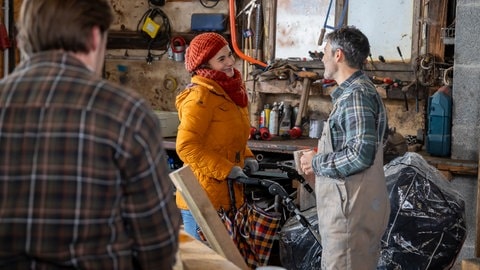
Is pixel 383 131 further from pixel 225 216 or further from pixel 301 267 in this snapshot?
pixel 301 267

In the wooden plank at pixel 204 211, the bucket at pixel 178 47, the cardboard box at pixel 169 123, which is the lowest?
the wooden plank at pixel 204 211

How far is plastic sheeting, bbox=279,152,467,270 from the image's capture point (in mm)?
3402

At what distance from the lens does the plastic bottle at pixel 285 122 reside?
505 centimetres

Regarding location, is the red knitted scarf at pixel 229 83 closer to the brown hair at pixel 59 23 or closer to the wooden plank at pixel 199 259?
the wooden plank at pixel 199 259

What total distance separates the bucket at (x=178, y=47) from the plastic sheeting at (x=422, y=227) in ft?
8.46

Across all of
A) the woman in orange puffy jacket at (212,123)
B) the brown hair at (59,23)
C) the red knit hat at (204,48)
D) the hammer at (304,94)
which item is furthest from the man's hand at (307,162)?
the hammer at (304,94)

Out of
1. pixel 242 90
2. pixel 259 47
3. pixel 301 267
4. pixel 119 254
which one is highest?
pixel 259 47

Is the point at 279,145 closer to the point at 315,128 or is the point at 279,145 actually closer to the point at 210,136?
the point at 315,128

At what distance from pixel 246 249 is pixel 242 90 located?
81 cm

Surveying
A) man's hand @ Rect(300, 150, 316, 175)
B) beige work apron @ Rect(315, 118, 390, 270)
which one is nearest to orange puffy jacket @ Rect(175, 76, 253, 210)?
man's hand @ Rect(300, 150, 316, 175)

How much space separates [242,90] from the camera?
3.24 meters

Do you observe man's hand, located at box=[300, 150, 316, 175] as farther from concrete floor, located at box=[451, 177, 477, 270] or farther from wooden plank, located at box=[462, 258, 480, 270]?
concrete floor, located at box=[451, 177, 477, 270]

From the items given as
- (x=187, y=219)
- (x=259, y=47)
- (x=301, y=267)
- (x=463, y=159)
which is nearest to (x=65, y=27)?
(x=187, y=219)

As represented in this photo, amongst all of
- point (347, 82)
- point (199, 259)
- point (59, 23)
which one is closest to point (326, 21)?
point (347, 82)
